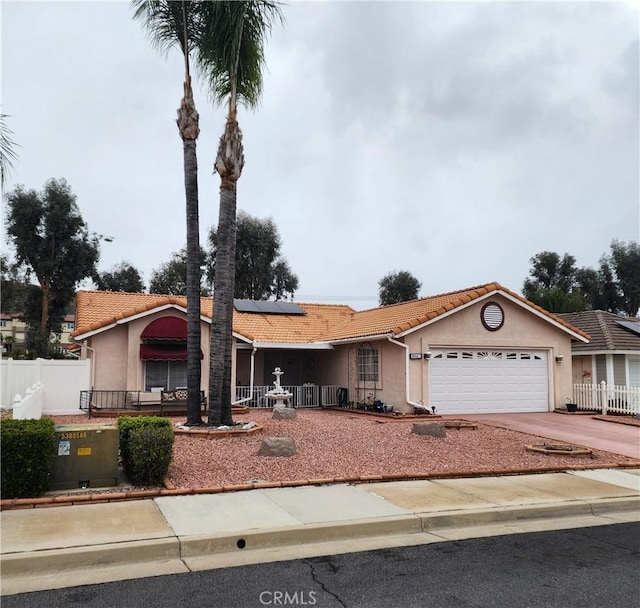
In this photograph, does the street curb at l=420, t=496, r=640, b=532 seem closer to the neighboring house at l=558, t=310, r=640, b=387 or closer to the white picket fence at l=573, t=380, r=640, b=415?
the white picket fence at l=573, t=380, r=640, b=415

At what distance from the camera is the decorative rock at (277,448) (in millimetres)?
10414

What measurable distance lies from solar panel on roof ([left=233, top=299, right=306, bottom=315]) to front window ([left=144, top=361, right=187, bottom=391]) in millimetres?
6094

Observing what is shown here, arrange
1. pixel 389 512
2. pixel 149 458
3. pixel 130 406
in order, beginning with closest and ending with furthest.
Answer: pixel 389 512
pixel 149 458
pixel 130 406

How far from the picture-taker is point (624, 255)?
1852 inches

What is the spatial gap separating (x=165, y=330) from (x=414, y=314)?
8.25 meters

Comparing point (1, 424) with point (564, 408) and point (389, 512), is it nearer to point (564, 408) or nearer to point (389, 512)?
point (389, 512)

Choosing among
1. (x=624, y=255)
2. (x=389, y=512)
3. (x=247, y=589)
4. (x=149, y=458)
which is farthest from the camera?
(x=624, y=255)


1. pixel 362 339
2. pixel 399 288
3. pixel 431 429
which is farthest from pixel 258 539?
pixel 399 288

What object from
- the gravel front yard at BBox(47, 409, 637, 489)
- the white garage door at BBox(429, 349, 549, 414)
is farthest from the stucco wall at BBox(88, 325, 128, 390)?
the white garage door at BBox(429, 349, 549, 414)

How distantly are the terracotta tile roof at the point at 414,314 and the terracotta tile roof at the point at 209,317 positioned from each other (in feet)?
4.98

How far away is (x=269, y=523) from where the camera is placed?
6.65 metres

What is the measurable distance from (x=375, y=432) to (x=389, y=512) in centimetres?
681

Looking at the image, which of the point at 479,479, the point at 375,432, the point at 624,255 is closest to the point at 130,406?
the point at 375,432

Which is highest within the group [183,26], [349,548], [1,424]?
[183,26]
